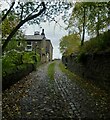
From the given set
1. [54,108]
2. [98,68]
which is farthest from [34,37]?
[54,108]

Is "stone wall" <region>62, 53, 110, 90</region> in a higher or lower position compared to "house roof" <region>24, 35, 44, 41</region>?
lower

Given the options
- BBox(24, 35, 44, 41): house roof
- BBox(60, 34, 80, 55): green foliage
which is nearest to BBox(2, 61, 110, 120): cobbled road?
BBox(60, 34, 80, 55): green foliage

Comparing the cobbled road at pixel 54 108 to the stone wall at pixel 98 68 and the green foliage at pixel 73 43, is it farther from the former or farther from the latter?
the green foliage at pixel 73 43

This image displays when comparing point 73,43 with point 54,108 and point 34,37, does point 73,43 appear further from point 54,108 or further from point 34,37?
point 54,108

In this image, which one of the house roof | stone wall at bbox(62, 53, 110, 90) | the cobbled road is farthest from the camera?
the house roof

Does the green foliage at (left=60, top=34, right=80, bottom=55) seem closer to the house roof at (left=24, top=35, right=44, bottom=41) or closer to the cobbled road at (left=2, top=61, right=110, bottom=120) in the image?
the cobbled road at (left=2, top=61, right=110, bottom=120)

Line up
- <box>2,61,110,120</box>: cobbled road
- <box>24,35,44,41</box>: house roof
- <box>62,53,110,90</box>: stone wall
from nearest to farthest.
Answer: <box>2,61,110,120</box>: cobbled road → <box>62,53,110,90</box>: stone wall → <box>24,35,44,41</box>: house roof

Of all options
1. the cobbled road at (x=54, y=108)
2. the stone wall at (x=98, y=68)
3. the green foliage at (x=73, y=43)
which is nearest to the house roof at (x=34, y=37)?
the green foliage at (x=73, y=43)

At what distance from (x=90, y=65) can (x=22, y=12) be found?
22.6ft

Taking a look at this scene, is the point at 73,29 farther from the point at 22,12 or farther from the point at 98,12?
the point at 22,12

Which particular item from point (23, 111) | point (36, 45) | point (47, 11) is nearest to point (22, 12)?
point (47, 11)

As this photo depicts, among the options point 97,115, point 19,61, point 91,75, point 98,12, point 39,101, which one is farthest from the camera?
point 19,61

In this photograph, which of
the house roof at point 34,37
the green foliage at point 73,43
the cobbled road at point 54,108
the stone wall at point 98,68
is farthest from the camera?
the house roof at point 34,37

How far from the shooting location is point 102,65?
14211 millimetres
